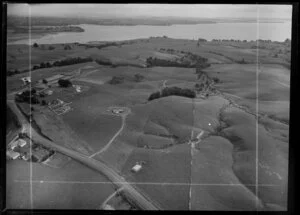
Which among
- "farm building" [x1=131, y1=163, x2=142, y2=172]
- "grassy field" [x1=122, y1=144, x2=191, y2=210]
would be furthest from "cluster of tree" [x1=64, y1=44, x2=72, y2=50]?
"farm building" [x1=131, y1=163, x2=142, y2=172]

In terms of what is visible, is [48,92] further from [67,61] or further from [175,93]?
[175,93]

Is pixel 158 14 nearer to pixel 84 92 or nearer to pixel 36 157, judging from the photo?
pixel 84 92

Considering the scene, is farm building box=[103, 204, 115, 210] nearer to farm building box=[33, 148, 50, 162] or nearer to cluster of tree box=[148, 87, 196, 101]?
farm building box=[33, 148, 50, 162]

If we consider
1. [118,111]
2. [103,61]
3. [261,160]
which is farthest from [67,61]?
[261,160]

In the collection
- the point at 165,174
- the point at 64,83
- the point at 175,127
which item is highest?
the point at 64,83

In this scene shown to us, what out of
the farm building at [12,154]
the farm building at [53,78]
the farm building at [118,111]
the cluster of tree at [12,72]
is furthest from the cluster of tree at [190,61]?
the farm building at [12,154]

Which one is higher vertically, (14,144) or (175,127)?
(175,127)
